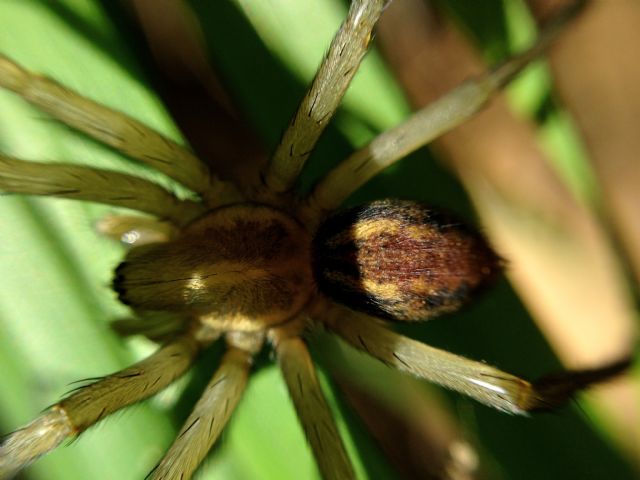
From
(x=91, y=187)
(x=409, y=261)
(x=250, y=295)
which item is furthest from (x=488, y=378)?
(x=91, y=187)

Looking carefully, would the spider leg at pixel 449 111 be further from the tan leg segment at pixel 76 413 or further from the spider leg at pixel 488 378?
the tan leg segment at pixel 76 413

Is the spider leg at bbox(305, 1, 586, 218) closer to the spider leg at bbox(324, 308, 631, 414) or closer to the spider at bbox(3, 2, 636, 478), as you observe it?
the spider at bbox(3, 2, 636, 478)

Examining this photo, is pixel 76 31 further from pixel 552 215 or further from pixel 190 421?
pixel 552 215

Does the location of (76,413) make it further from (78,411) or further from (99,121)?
(99,121)

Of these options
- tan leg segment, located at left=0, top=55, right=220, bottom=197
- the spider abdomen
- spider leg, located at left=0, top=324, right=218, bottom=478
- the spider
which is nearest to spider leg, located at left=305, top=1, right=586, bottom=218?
the spider

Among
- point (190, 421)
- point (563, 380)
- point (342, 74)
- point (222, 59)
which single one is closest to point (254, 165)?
point (222, 59)
